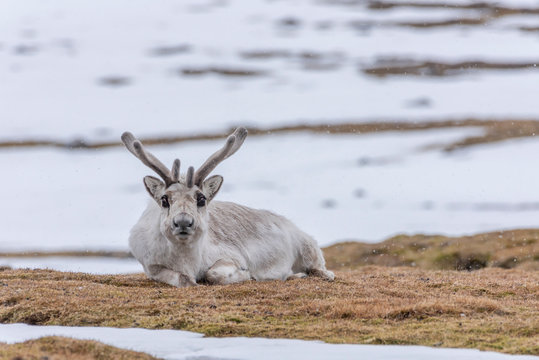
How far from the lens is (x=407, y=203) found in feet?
319

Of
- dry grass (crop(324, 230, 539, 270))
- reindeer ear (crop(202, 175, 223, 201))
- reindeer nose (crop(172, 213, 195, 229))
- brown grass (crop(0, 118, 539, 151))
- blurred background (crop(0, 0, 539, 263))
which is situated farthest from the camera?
→ brown grass (crop(0, 118, 539, 151))

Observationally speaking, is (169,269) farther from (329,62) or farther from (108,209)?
(329,62)

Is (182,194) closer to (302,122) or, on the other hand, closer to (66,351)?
(66,351)

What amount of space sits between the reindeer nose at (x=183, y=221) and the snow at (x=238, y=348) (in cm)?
464

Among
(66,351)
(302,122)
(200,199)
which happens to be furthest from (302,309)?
(302,122)

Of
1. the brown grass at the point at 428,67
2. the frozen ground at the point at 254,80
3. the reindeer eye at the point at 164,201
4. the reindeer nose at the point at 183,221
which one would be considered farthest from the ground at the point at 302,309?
the brown grass at the point at 428,67

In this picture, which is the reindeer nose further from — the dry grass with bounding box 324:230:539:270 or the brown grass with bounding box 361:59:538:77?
the brown grass with bounding box 361:59:538:77

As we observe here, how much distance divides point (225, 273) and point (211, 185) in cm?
230

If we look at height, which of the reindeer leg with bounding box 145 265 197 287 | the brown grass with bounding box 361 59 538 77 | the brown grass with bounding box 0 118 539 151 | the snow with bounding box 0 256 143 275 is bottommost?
the snow with bounding box 0 256 143 275

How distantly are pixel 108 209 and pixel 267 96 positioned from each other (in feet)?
206

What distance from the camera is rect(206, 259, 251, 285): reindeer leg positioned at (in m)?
23.3

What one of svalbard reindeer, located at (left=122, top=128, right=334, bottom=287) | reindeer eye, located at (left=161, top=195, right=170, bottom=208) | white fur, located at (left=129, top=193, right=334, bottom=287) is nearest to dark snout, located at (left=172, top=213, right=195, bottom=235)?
svalbard reindeer, located at (left=122, top=128, right=334, bottom=287)

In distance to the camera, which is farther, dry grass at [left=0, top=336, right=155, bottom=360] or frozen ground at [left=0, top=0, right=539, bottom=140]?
frozen ground at [left=0, top=0, right=539, bottom=140]

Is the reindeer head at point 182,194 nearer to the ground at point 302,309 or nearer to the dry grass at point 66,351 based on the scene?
the ground at point 302,309
